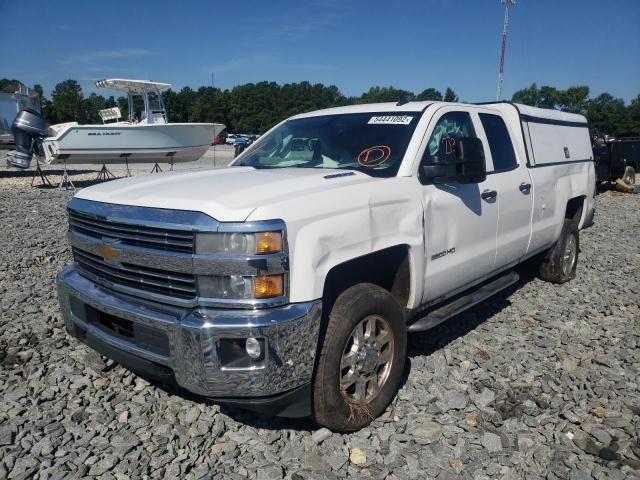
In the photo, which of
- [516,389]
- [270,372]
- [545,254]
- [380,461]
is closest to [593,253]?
[545,254]

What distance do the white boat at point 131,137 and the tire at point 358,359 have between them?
47.3 ft

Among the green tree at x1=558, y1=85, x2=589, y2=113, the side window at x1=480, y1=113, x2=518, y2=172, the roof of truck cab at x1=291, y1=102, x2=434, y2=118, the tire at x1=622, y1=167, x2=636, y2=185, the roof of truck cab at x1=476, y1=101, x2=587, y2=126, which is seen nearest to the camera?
the roof of truck cab at x1=291, y1=102, x2=434, y2=118

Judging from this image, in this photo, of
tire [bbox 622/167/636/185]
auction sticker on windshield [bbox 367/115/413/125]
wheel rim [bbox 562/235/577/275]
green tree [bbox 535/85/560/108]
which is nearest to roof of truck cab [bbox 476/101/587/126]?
wheel rim [bbox 562/235/577/275]

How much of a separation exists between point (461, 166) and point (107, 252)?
228 cm

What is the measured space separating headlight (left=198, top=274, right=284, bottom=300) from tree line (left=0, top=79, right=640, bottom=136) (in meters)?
84.0

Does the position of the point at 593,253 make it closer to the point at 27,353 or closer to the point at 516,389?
the point at 516,389

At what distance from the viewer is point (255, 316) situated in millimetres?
2336

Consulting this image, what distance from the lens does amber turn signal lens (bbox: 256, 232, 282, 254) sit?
233 centimetres

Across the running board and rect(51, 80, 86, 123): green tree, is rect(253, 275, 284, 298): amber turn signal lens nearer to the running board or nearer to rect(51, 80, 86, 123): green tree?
the running board

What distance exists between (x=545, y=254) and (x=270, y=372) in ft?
14.5

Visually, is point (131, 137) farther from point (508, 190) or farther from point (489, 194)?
point (489, 194)

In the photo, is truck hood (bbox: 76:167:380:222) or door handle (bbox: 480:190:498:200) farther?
door handle (bbox: 480:190:498:200)

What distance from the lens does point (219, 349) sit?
2.35 m

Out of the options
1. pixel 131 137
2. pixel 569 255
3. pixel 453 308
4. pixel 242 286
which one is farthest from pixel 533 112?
pixel 131 137
